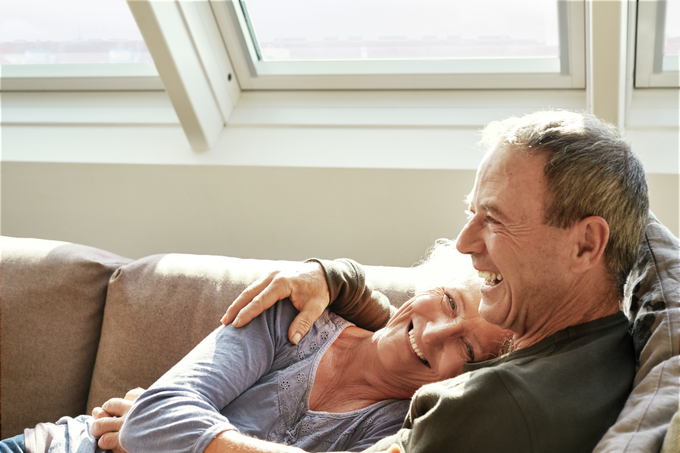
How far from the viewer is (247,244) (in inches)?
90.3

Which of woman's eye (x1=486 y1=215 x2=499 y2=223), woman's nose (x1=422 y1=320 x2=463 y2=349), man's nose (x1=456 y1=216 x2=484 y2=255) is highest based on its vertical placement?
woman's eye (x1=486 y1=215 x2=499 y2=223)

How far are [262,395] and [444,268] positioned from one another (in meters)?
0.56

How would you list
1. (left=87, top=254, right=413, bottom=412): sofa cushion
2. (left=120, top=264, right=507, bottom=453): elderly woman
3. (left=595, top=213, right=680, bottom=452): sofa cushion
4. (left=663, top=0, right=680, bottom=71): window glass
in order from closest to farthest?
(left=595, top=213, right=680, bottom=452): sofa cushion → (left=120, top=264, right=507, bottom=453): elderly woman → (left=87, top=254, right=413, bottom=412): sofa cushion → (left=663, top=0, right=680, bottom=71): window glass

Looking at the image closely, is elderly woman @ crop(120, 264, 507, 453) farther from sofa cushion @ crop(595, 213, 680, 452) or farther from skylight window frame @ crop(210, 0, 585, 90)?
skylight window frame @ crop(210, 0, 585, 90)

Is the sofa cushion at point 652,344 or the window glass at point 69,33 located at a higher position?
the window glass at point 69,33

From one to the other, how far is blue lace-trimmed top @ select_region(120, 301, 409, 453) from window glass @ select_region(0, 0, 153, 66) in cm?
169

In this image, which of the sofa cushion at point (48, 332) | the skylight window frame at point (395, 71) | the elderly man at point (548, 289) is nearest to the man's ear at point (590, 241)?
the elderly man at point (548, 289)

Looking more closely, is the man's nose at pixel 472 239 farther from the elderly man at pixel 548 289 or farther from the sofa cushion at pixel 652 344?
the sofa cushion at pixel 652 344

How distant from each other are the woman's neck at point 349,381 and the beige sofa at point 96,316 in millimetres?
309

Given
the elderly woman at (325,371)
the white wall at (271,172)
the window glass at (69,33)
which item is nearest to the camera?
the elderly woman at (325,371)

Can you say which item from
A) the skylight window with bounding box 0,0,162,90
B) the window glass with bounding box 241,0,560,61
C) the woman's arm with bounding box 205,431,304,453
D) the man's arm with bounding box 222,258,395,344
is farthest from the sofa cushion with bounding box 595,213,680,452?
the skylight window with bounding box 0,0,162,90

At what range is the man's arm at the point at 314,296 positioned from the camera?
4.36 ft

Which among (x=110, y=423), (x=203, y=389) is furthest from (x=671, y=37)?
(x=110, y=423)

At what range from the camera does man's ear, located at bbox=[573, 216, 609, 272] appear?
965 millimetres
